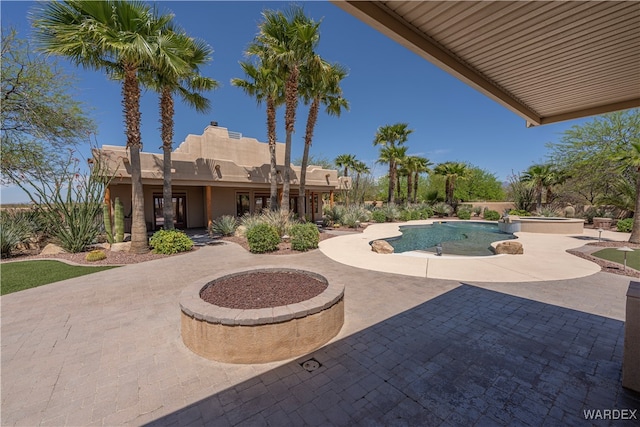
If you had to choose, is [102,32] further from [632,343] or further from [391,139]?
[391,139]

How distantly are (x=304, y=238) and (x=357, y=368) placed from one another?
726 centimetres

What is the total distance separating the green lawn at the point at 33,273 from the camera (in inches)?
245

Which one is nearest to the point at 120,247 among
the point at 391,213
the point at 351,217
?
the point at 351,217

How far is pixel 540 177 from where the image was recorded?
22547 mm

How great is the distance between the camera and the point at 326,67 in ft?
40.5

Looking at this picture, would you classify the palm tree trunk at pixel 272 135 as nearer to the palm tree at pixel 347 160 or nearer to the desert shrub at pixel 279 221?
the desert shrub at pixel 279 221

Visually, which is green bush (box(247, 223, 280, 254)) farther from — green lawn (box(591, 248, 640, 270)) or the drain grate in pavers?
green lawn (box(591, 248, 640, 270))

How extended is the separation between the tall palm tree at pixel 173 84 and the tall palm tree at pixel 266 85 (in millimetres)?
2460

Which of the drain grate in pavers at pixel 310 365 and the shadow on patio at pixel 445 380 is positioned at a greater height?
the shadow on patio at pixel 445 380

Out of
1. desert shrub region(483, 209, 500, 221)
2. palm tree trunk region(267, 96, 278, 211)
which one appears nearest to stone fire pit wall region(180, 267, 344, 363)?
palm tree trunk region(267, 96, 278, 211)

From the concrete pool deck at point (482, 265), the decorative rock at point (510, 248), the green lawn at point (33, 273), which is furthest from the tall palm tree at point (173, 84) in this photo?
the decorative rock at point (510, 248)

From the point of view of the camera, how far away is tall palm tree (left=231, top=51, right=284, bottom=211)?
12.6 meters

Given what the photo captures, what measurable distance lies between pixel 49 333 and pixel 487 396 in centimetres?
631

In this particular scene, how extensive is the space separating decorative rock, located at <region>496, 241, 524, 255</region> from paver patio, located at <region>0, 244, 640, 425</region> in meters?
3.69
